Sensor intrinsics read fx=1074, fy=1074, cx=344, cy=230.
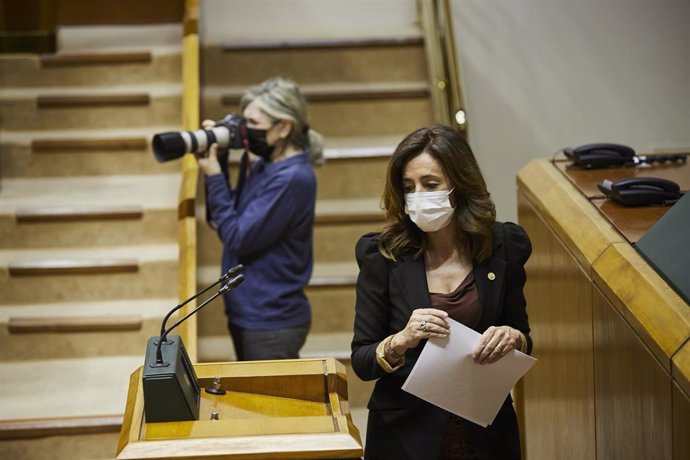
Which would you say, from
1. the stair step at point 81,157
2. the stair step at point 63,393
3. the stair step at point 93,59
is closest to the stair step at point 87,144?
the stair step at point 81,157

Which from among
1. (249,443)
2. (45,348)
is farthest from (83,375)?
(249,443)

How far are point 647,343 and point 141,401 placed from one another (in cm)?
104

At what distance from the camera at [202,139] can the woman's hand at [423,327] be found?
158 centimetres

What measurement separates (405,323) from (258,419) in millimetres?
407

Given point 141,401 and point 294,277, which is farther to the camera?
point 294,277

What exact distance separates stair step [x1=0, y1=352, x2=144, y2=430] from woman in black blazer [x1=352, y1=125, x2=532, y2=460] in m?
1.95

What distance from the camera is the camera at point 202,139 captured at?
3562 millimetres

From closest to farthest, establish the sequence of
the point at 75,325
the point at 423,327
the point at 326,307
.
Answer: the point at 423,327
the point at 75,325
the point at 326,307

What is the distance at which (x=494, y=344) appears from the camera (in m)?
2.13

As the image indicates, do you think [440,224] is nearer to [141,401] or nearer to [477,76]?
[141,401]

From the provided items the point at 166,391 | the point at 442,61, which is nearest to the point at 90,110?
the point at 442,61

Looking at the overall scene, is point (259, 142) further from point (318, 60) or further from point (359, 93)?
point (318, 60)

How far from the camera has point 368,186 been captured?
518 centimetres

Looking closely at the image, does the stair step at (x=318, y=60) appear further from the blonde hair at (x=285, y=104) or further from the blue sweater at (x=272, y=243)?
the blue sweater at (x=272, y=243)
